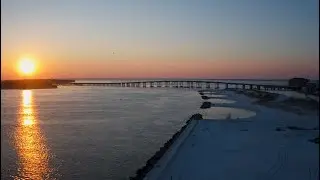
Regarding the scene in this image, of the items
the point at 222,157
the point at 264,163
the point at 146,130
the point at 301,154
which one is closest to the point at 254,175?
the point at 264,163

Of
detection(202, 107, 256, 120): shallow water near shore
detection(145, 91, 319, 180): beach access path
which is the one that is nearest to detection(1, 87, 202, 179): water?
detection(145, 91, 319, 180): beach access path

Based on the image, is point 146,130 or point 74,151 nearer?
point 74,151

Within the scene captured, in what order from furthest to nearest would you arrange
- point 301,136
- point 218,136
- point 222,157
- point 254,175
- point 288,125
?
1. point 288,125
2. point 218,136
3. point 301,136
4. point 222,157
5. point 254,175

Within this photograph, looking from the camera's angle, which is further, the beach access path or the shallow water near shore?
the shallow water near shore

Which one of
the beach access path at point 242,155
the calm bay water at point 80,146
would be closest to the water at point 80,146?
the calm bay water at point 80,146

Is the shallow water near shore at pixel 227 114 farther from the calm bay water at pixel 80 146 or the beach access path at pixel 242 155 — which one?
the beach access path at pixel 242 155

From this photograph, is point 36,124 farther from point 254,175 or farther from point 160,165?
point 254,175

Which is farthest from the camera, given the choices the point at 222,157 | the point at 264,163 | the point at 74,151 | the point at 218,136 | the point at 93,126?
the point at 93,126

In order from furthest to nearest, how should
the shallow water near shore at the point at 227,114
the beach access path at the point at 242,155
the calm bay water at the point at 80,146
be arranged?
the shallow water near shore at the point at 227,114, the calm bay water at the point at 80,146, the beach access path at the point at 242,155

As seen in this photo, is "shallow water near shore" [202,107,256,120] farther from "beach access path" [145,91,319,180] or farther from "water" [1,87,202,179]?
"beach access path" [145,91,319,180]
